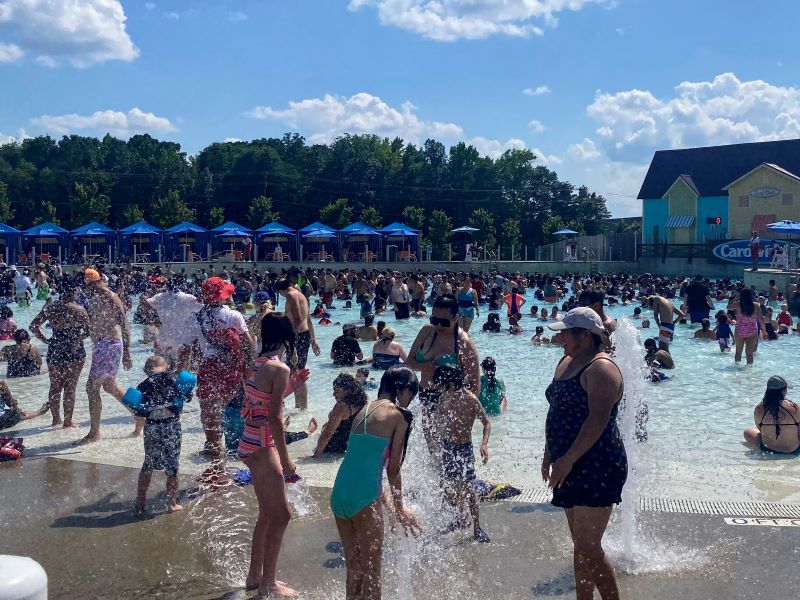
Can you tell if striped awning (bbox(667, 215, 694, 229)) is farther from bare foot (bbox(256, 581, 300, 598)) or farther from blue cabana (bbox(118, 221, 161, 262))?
bare foot (bbox(256, 581, 300, 598))

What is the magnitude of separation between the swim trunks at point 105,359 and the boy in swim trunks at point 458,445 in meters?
3.97

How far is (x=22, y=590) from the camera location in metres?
2.65

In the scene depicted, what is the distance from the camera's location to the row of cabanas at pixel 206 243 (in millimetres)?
45562

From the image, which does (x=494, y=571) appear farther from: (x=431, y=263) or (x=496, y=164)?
(x=496, y=164)

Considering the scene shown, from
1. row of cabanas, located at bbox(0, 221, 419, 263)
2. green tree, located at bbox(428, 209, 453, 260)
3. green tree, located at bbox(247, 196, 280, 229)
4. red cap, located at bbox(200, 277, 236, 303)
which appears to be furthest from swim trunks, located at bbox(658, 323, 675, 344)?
green tree, located at bbox(247, 196, 280, 229)

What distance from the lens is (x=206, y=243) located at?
50125mm

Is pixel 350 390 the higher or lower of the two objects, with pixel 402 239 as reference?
lower

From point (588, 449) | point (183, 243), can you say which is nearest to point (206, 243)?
point (183, 243)

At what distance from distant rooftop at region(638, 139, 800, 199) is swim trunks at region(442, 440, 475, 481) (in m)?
49.9

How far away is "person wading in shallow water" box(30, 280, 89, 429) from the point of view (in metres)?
8.01

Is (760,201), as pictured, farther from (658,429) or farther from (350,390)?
(350,390)

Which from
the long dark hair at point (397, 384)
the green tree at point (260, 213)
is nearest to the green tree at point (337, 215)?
the green tree at point (260, 213)

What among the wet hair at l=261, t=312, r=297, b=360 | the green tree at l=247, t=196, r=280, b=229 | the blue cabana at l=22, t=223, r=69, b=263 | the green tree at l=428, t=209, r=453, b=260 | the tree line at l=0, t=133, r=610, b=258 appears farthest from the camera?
the tree line at l=0, t=133, r=610, b=258

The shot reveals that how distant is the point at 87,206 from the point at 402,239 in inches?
888
